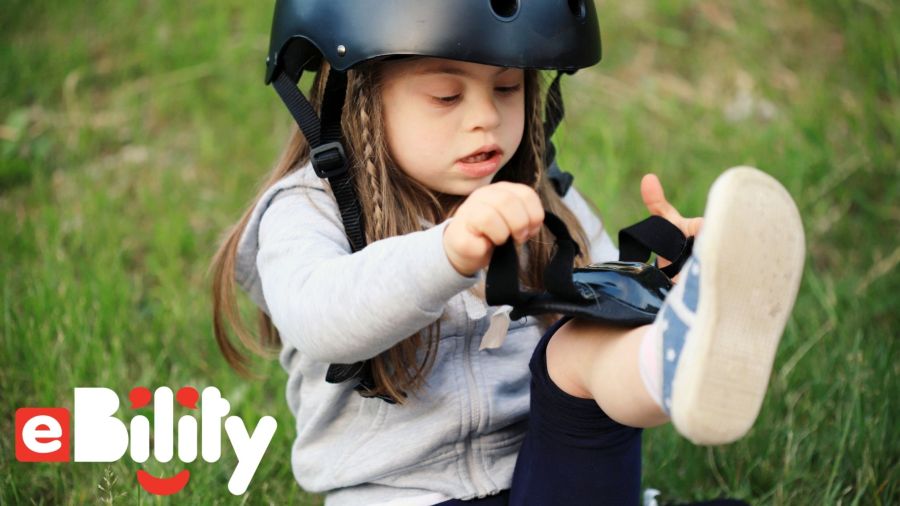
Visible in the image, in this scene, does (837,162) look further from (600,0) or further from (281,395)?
(281,395)

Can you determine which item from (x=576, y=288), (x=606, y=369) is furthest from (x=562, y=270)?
(x=606, y=369)

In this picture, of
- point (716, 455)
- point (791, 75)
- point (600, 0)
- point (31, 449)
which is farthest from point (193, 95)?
point (716, 455)

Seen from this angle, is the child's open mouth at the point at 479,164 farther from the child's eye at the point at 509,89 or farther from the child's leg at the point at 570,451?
the child's leg at the point at 570,451

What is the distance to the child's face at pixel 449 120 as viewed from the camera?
2.04 m

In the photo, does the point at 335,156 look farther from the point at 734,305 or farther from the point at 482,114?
the point at 734,305

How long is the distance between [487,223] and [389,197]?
50 cm

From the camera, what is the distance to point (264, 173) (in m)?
3.95

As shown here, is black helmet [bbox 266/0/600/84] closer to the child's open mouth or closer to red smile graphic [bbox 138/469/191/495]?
the child's open mouth

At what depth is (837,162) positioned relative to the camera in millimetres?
3920

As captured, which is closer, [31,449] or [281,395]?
[31,449]

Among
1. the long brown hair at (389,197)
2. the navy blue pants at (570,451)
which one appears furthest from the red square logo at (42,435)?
the navy blue pants at (570,451)

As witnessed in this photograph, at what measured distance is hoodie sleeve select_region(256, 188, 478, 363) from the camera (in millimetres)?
1645

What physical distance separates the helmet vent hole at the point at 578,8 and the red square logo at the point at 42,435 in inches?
62.7

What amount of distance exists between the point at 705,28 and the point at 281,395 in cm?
285
